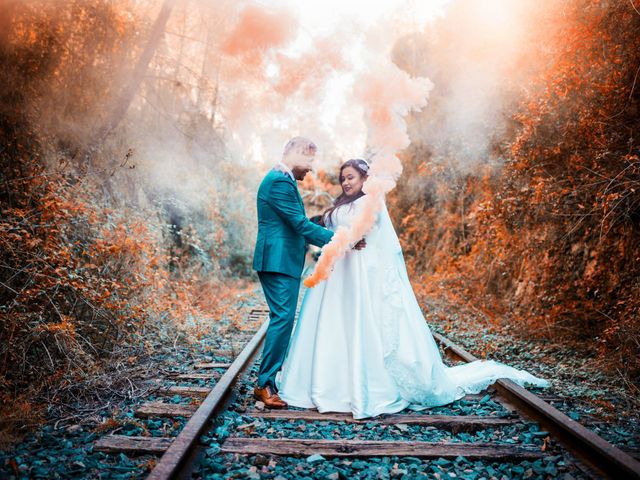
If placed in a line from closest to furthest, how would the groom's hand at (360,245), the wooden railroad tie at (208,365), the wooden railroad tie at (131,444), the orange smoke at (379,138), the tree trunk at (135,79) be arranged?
the wooden railroad tie at (131,444), the orange smoke at (379,138), the groom's hand at (360,245), the wooden railroad tie at (208,365), the tree trunk at (135,79)

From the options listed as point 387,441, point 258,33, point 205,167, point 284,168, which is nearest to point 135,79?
point 258,33

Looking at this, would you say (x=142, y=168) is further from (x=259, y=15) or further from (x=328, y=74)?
(x=328, y=74)

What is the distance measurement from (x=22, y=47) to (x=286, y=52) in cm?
373

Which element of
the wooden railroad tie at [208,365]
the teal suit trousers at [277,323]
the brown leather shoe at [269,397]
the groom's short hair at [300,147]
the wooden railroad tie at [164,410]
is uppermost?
the groom's short hair at [300,147]

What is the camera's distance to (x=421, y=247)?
14203 millimetres

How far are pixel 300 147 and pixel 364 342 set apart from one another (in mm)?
1896

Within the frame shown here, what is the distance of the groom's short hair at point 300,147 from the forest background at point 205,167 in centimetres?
200

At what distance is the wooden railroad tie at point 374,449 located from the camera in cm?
324

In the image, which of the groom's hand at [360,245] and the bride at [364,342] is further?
the groom's hand at [360,245]

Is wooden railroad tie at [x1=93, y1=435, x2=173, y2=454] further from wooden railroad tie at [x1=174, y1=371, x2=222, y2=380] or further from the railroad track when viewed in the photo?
wooden railroad tie at [x1=174, y1=371, x2=222, y2=380]

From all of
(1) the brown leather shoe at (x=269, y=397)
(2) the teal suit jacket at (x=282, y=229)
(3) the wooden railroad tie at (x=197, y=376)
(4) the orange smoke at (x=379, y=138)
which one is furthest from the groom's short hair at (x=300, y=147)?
(3) the wooden railroad tie at (x=197, y=376)

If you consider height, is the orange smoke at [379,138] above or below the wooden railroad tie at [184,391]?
above

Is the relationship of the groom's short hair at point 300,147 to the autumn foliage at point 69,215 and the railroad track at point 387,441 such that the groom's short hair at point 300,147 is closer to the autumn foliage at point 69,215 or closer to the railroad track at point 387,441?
the railroad track at point 387,441

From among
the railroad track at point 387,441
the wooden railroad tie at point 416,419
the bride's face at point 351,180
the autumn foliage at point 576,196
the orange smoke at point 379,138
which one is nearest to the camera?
the railroad track at point 387,441
